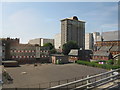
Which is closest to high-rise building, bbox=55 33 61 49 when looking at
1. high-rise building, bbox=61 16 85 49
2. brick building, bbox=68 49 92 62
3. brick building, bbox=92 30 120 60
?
high-rise building, bbox=61 16 85 49

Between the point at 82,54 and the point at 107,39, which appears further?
the point at 107,39

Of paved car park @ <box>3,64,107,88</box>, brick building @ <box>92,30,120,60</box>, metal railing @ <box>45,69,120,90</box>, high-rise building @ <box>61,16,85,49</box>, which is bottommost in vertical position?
paved car park @ <box>3,64,107,88</box>

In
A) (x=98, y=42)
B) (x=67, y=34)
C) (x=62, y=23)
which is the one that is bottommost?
(x=98, y=42)

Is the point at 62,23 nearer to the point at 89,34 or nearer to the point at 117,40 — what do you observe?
the point at 89,34

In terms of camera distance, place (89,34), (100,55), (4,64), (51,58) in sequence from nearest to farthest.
A: (4,64), (51,58), (100,55), (89,34)

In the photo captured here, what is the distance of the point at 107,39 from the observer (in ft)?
243

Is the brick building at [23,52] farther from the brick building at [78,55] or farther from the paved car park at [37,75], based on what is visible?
the paved car park at [37,75]

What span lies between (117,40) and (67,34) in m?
57.7

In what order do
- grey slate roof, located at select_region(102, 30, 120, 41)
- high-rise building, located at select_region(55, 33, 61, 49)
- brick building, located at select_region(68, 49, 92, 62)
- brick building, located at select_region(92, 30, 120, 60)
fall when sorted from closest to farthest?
brick building, located at select_region(68, 49, 92, 62) < brick building, located at select_region(92, 30, 120, 60) < grey slate roof, located at select_region(102, 30, 120, 41) < high-rise building, located at select_region(55, 33, 61, 49)

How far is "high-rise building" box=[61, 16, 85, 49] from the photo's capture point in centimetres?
12294

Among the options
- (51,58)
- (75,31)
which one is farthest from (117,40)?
(75,31)

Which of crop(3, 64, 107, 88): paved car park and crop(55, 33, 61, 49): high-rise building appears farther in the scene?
crop(55, 33, 61, 49): high-rise building

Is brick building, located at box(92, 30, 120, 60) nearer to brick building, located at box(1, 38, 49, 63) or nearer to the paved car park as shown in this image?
brick building, located at box(1, 38, 49, 63)

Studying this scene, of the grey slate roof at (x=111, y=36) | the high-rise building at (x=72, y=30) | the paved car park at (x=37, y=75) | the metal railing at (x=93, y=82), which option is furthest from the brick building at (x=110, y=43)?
the high-rise building at (x=72, y=30)
